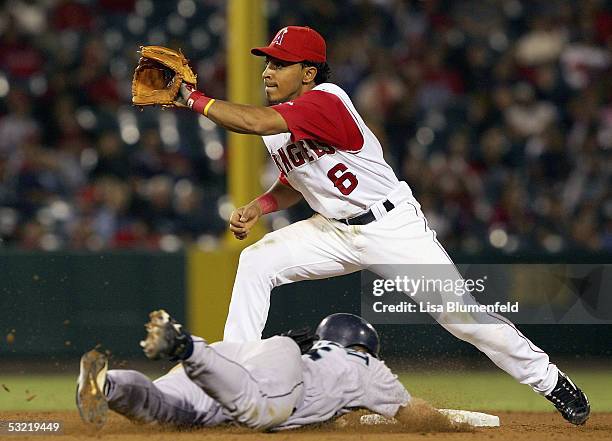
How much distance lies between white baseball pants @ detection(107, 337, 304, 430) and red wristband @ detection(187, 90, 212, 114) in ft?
3.33

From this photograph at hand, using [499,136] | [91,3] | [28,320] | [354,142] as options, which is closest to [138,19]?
[91,3]

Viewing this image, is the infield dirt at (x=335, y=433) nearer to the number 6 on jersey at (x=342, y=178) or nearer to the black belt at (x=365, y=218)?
the black belt at (x=365, y=218)

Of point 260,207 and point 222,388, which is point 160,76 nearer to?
point 260,207

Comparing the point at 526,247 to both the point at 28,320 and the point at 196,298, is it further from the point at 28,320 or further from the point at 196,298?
the point at 28,320

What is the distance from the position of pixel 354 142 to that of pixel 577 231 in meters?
4.51

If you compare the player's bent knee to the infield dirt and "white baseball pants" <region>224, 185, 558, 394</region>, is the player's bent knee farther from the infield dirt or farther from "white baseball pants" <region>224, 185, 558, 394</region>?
the infield dirt

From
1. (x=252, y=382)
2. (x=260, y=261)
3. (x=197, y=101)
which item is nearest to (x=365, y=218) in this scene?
(x=260, y=261)

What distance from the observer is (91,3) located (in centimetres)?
1172

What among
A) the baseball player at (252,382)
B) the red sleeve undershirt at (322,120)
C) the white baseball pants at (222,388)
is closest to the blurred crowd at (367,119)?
the red sleeve undershirt at (322,120)

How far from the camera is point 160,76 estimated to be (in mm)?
5059

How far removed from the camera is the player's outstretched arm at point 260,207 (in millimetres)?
5469

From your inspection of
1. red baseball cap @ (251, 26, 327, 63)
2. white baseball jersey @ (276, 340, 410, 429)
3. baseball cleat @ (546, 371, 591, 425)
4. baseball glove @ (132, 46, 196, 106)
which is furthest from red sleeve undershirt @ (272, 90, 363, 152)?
baseball cleat @ (546, 371, 591, 425)

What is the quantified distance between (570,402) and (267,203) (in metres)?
1.75

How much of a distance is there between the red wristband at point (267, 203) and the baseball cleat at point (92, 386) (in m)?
1.79
